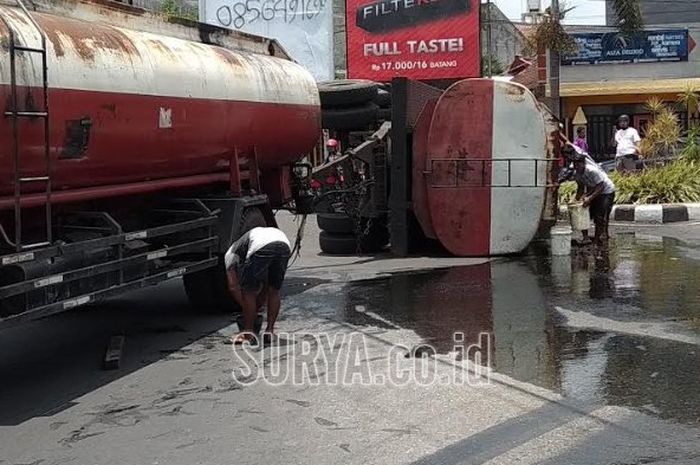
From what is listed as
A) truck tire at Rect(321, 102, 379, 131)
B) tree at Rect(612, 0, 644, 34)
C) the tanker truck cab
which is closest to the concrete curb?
truck tire at Rect(321, 102, 379, 131)

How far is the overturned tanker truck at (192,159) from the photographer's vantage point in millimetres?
6215

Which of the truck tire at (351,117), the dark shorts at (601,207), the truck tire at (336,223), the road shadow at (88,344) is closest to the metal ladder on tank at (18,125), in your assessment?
the road shadow at (88,344)

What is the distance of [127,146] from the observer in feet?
23.8

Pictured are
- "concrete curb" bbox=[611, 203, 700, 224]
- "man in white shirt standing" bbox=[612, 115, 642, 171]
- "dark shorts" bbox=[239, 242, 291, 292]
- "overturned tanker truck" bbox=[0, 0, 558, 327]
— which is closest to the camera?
"overturned tanker truck" bbox=[0, 0, 558, 327]

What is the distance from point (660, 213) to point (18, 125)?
41.1 feet

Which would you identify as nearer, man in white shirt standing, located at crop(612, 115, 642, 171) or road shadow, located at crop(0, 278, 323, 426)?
road shadow, located at crop(0, 278, 323, 426)

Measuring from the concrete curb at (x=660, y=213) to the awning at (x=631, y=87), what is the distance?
13684 mm

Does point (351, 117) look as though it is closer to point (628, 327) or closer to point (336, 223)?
point (336, 223)

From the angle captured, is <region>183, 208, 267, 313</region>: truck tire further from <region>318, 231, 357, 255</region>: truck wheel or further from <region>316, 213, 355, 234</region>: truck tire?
<region>318, 231, 357, 255</region>: truck wheel

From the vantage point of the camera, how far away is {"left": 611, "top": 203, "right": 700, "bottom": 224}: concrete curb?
634 inches

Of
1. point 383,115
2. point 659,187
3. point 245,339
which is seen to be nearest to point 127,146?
point 245,339

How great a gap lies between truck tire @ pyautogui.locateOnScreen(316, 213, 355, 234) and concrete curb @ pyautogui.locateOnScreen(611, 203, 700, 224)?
224 inches

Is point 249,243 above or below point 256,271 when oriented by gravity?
above

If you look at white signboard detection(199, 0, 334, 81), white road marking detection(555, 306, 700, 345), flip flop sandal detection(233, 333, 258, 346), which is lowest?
flip flop sandal detection(233, 333, 258, 346)
